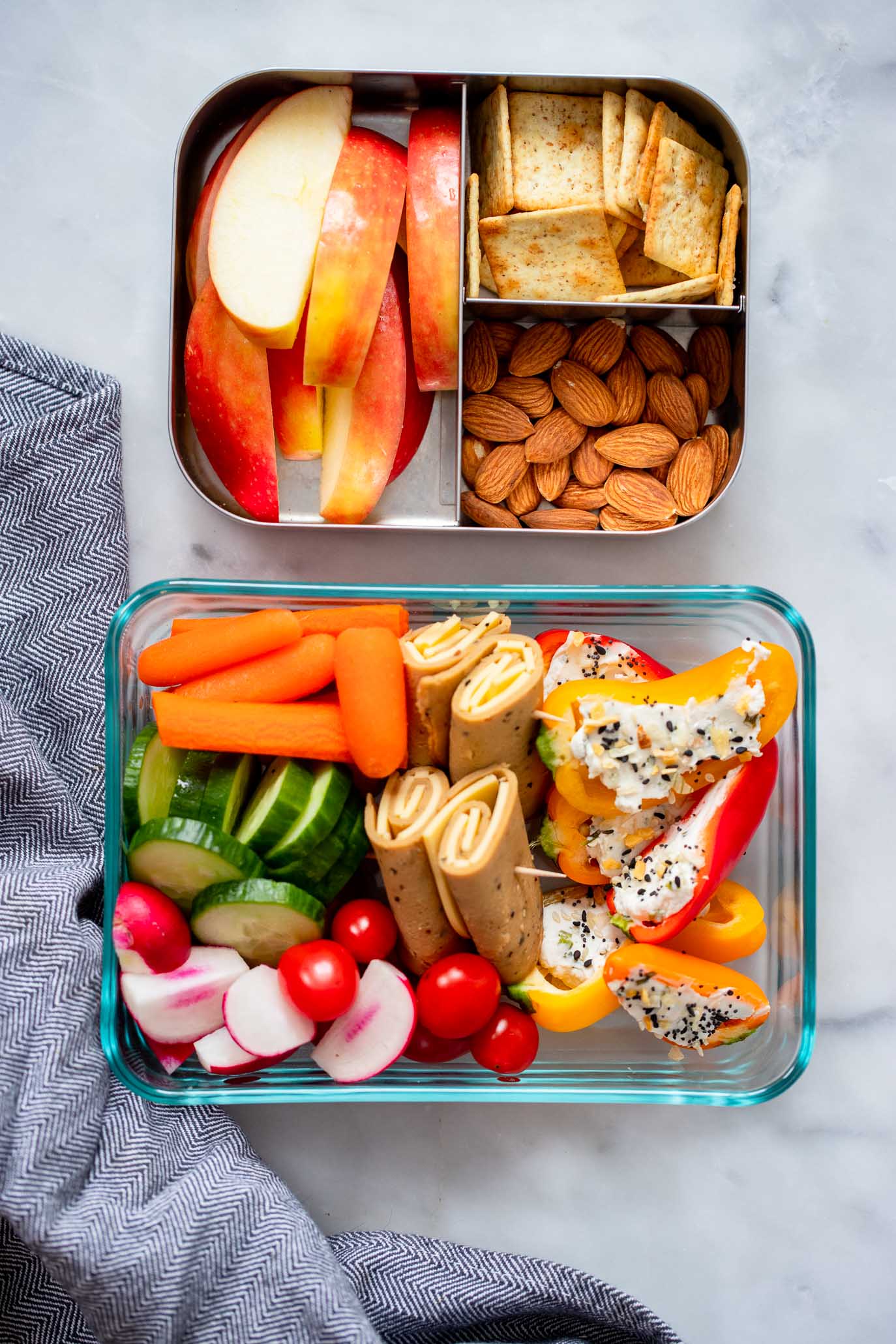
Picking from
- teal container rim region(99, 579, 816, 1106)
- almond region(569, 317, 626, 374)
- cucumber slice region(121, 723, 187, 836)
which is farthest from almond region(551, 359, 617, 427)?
cucumber slice region(121, 723, 187, 836)

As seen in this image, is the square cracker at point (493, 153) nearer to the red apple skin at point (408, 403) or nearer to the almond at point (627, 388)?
the red apple skin at point (408, 403)

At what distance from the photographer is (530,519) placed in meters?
1.41

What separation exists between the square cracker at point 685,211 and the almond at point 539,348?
151 mm

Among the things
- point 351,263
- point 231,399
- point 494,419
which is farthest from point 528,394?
point 231,399

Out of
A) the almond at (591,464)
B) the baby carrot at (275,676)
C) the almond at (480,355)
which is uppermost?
the almond at (480,355)

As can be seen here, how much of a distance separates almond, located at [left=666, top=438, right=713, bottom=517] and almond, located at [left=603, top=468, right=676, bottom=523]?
0.01 m

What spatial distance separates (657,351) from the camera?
1404mm

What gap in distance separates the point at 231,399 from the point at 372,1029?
80cm

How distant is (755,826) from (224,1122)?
78 centimetres

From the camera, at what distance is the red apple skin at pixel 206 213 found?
1.35 m

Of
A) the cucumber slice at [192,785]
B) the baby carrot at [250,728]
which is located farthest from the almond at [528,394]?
the cucumber slice at [192,785]

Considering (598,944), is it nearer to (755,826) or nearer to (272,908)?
(755,826)

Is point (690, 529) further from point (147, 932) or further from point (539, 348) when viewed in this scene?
point (147, 932)

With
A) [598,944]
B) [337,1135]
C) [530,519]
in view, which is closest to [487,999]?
[598,944]
